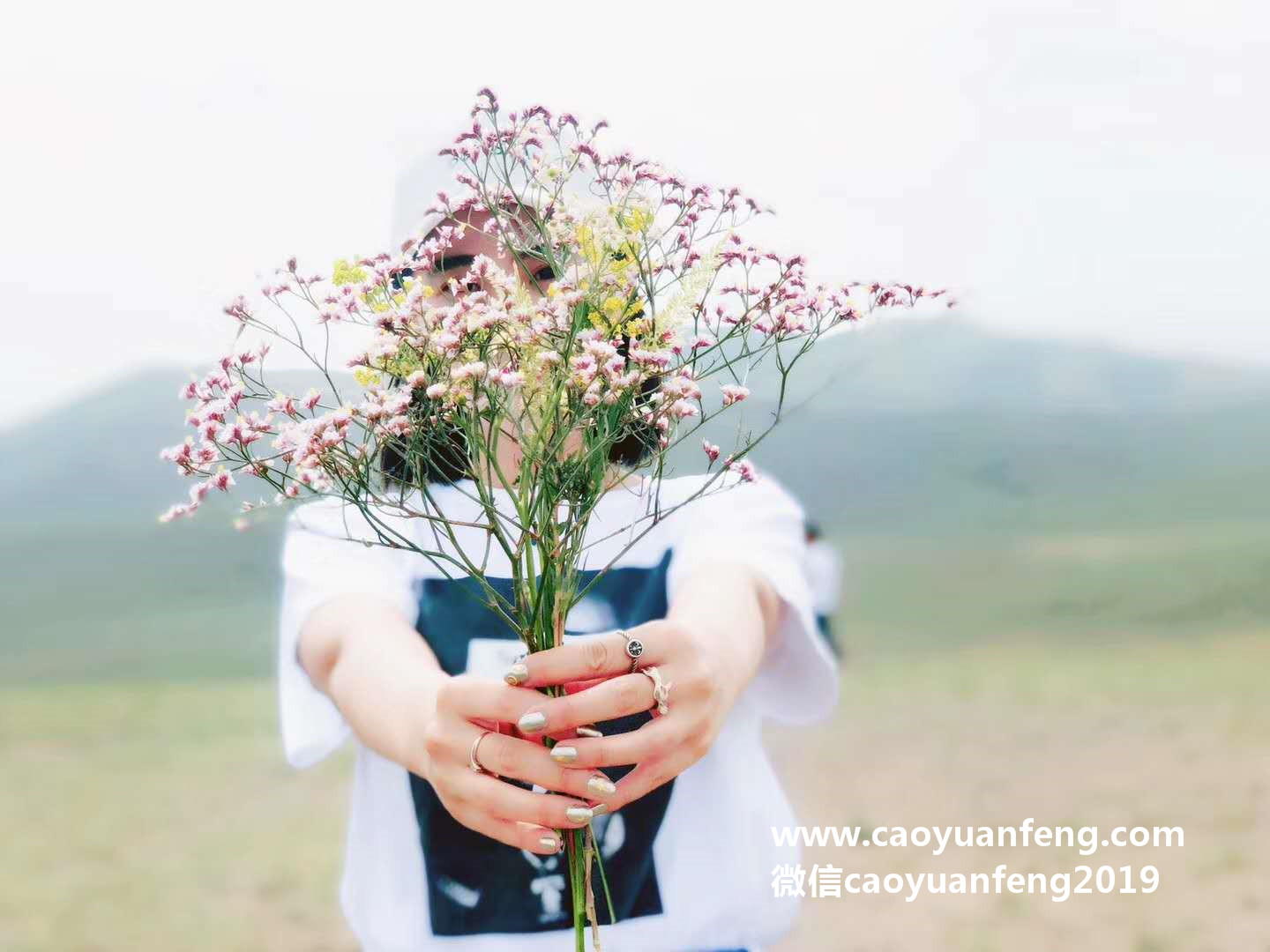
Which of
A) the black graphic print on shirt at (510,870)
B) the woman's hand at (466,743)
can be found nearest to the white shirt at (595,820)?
the black graphic print on shirt at (510,870)

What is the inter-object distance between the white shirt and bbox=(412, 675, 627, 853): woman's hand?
0.99ft

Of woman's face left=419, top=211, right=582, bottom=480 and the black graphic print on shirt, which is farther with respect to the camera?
the black graphic print on shirt

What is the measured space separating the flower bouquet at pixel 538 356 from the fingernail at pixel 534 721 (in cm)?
6

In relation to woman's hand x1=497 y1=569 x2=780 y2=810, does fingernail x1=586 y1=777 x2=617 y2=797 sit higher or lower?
lower

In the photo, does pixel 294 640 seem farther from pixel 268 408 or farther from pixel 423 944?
pixel 268 408

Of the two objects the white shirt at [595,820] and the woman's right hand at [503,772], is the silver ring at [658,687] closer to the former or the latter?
the woman's right hand at [503,772]

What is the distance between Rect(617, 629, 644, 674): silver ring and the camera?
758mm

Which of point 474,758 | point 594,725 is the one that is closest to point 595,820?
point 594,725

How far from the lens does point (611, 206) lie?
2.36 feet

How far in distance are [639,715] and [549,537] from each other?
33 cm

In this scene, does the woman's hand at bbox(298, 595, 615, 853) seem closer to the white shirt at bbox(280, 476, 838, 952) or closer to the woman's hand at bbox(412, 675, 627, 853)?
the woman's hand at bbox(412, 675, 627, 853)

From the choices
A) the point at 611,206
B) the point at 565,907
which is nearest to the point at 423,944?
the point at 565,907

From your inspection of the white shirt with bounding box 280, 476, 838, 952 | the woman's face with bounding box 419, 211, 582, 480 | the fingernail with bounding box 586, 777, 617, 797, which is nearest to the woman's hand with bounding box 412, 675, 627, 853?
the fingernail with bounding box 586, 777, 617, 797

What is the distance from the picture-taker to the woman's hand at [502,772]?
74 cm
